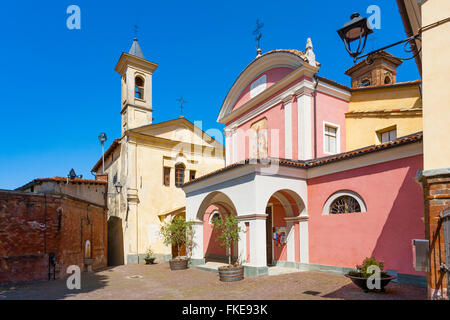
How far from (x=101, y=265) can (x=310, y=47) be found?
15419 millimetres

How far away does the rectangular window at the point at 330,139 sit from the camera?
14729 millimetres

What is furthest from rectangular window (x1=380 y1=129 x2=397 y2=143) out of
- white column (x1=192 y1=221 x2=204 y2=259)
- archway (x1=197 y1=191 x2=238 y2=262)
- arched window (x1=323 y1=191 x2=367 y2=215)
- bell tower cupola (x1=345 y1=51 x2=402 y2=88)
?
bell tower cupola (x1=345 y1=51 x2=402 y2=88)

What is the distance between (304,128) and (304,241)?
4.81 metres

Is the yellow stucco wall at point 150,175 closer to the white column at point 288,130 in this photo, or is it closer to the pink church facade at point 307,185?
the pink church facade at point 307,185

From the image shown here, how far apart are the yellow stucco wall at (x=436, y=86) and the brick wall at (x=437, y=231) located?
0.29 meters

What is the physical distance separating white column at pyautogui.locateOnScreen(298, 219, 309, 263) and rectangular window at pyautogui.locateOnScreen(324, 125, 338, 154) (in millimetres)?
3853

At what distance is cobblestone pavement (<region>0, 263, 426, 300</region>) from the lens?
8.19 meters

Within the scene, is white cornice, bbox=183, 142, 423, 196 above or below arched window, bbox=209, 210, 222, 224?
above

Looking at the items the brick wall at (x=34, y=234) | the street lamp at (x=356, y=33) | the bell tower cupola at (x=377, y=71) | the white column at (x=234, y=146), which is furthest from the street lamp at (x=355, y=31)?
the bell tower cupola at (x=377, y=71)

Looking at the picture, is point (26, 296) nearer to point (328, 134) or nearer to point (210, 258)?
point (210, 258)

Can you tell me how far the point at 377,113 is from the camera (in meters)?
14.7

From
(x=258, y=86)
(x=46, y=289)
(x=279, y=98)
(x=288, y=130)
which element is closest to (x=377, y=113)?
(x=288, y=130)

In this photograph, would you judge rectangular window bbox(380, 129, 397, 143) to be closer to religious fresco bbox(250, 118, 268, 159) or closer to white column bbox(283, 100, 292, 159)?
white column bbox(283, 100, 292, 159)

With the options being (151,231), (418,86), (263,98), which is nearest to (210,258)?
(151,231)
